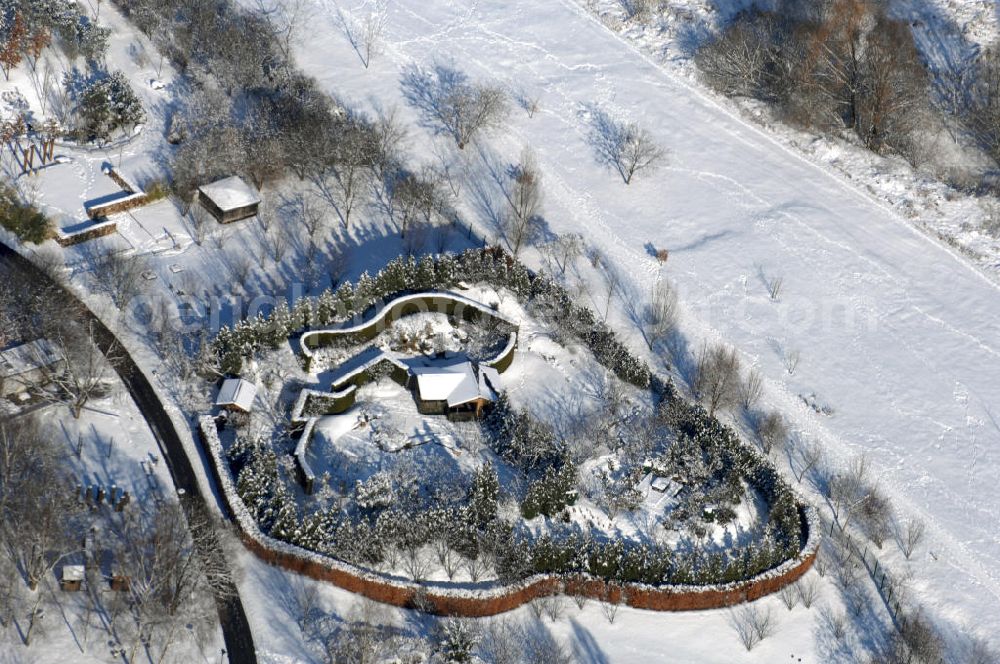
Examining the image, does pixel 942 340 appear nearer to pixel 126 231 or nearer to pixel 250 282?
pixel 250 282

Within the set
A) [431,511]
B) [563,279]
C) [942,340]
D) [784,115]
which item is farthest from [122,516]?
[784,115]

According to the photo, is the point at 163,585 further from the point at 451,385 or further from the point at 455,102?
the point at 455,102

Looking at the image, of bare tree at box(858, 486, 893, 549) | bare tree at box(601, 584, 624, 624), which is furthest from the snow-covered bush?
bare tree at box(858, 486, 893, 549)

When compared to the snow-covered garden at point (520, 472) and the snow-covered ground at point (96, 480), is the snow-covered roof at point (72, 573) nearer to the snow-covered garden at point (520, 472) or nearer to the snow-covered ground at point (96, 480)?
the snow-covered ground at point (96, 480)

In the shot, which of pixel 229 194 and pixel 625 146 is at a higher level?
pixel 625 146

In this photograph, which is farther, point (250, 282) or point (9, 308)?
point (250, 282)

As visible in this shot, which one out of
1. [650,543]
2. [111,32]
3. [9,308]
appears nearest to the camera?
[650,543]

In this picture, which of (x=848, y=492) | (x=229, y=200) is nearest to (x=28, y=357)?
(x=229, y=200)

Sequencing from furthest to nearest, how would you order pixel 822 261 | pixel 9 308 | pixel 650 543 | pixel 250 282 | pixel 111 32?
1. pixel 111 32
2. pixel 822 261
3. pixel 250 282
4. pixel 9 308
5. pixel 650 543
